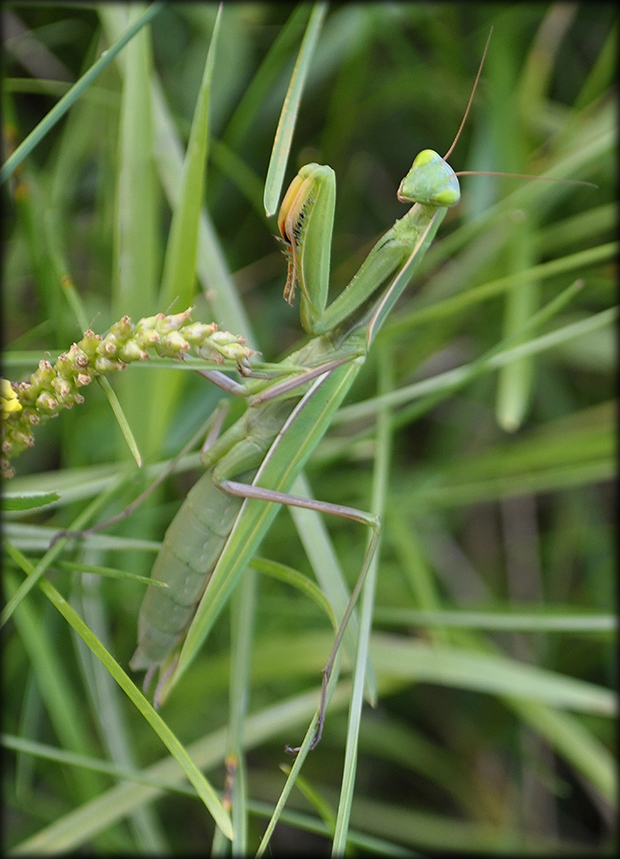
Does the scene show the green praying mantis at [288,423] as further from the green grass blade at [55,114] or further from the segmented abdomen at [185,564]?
the green grass blade at [55,114]

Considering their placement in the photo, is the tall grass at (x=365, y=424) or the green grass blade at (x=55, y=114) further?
the tall grass at (x=365, y=424)

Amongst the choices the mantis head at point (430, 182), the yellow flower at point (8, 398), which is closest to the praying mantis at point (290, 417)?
the mantis head at point (430, 182)

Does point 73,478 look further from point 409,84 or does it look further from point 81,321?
point 409,84

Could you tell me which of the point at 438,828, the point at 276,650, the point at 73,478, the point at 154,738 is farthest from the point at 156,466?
the point at 438,828

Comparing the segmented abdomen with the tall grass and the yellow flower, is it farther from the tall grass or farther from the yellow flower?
the yellow flower

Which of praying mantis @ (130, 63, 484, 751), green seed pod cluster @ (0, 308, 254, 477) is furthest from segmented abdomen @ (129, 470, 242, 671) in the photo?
green seed pod cluster @ (0, 308, 254, 477)

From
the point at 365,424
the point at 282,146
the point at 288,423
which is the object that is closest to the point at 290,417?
the point at 288,423
